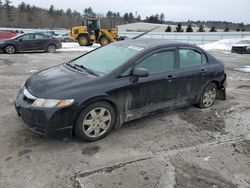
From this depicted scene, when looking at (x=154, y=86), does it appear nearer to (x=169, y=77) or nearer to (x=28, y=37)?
(x=169, y=77)

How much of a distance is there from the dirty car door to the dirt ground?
381 millimetres

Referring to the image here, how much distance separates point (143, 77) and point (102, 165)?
5.35ft

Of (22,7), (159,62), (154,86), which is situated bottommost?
(154,86)

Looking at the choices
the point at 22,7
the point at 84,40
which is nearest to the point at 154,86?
the point at 84,40

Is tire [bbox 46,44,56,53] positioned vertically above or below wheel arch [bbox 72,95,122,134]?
below

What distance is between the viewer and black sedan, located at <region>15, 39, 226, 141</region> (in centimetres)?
363

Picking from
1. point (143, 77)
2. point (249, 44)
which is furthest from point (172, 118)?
point (249, 44)

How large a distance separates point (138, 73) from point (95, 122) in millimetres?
1007

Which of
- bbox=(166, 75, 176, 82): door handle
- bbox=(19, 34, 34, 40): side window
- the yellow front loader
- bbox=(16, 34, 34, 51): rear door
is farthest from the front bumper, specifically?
the yellow front loader

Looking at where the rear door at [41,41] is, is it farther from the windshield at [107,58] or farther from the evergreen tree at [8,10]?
the evergreen tree at [8,10]

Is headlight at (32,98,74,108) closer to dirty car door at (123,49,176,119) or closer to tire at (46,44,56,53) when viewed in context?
dirty car door at (123,49,176,119)

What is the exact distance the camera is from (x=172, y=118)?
5043 mm

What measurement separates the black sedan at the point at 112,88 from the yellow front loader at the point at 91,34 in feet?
59.8

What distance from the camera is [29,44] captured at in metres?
16.0
